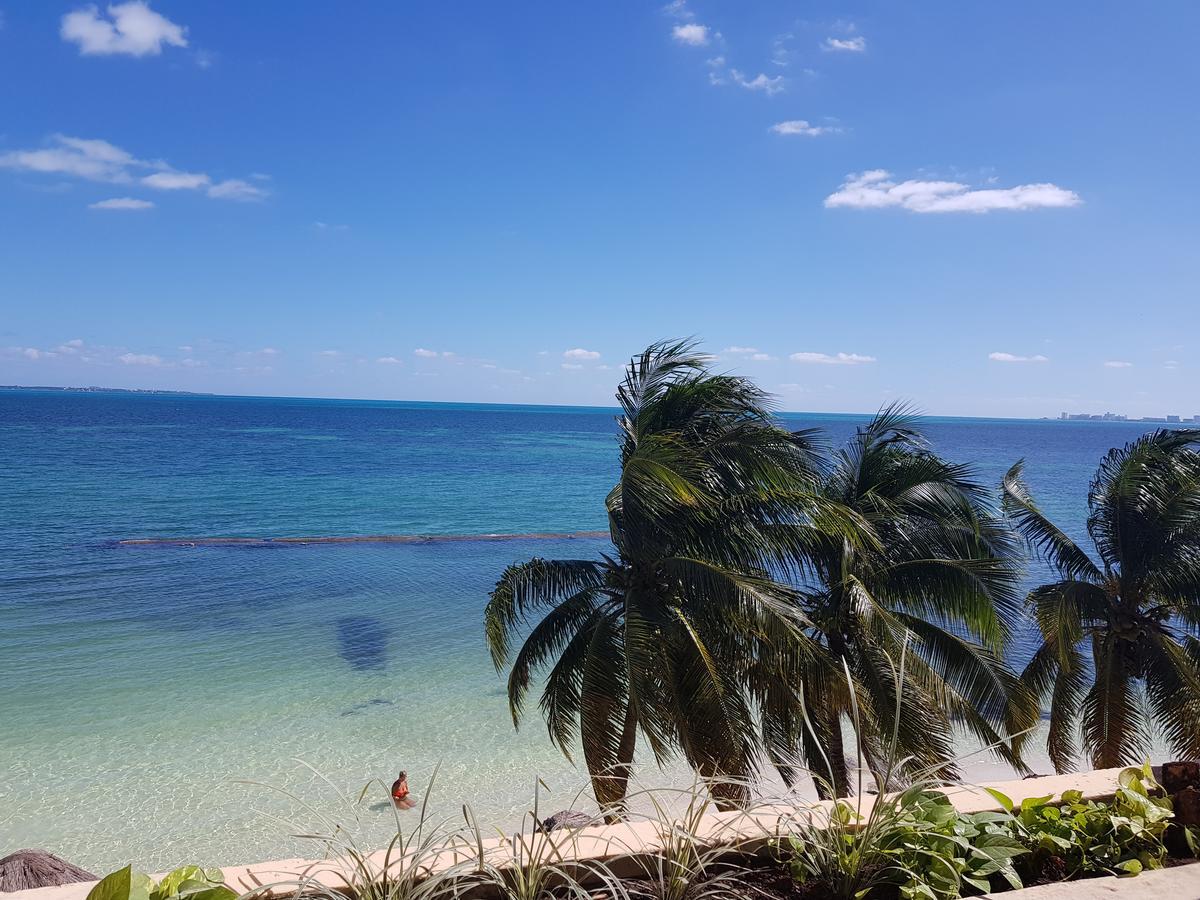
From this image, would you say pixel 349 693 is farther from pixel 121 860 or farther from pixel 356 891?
pixel 356 891

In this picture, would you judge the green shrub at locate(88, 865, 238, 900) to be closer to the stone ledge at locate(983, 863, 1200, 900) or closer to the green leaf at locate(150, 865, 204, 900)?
the green leaf at locate(150, 865, 204, 900)

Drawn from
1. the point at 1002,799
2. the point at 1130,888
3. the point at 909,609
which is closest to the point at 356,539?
the point at 909,609

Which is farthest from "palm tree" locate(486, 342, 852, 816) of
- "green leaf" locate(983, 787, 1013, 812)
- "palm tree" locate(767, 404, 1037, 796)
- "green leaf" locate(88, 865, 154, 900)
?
"green leaf" locate(88, 865, 154, 900)

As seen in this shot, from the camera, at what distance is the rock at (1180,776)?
4195 mm

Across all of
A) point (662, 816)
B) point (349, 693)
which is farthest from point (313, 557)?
point (662, 816)

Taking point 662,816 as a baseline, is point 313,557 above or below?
below

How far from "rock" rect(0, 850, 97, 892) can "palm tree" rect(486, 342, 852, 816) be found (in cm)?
470

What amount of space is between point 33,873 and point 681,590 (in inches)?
277

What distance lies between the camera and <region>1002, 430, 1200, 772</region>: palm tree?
9805 millimetres

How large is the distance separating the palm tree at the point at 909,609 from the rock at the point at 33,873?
7285 mm

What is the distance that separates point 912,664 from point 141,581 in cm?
2520

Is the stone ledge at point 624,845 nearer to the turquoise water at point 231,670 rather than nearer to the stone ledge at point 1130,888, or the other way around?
the stone ledge at point 1130,888

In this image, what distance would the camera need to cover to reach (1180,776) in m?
4.23

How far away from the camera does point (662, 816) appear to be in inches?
146
